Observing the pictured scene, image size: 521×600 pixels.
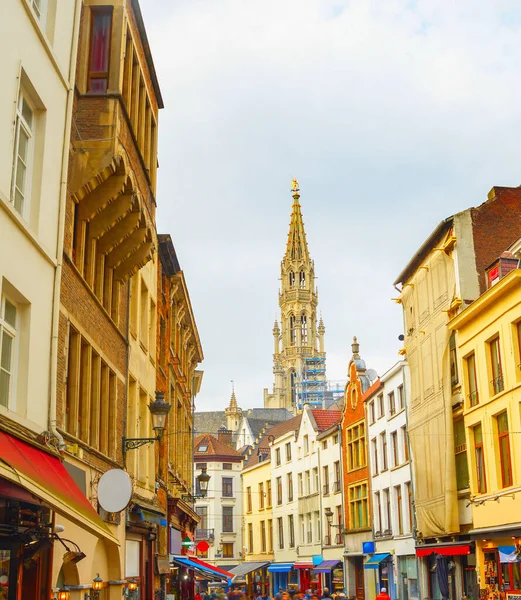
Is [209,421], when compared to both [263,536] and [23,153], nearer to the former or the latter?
[263,536]

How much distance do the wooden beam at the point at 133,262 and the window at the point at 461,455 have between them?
15.2 m

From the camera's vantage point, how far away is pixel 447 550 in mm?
29406

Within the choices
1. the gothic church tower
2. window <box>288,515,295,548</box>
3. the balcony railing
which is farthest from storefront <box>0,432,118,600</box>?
the gothic church tower

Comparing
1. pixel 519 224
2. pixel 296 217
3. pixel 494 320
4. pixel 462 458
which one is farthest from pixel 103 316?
pixel 296 217

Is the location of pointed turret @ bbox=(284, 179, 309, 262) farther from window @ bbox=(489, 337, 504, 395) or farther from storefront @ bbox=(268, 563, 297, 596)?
window @ bbox=(489, 337, 504, 395)

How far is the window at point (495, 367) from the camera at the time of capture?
2486 centimetres

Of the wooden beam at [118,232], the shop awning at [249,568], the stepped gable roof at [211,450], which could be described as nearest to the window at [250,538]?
the shop awning at [249,568]

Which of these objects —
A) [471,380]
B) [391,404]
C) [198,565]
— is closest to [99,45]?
[471,380]

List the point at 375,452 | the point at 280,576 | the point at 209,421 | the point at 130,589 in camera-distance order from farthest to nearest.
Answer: the point at 209,421 → the point at 280,576 → the point at 375,452 → the point at 130,589

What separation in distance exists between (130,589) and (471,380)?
45.4 ft

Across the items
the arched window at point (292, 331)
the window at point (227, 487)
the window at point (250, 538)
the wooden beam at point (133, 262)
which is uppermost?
the arched window at point (292, 331)

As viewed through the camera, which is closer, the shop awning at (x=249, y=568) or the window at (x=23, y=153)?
the window at (x=23, y=153)

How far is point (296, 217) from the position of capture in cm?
16325

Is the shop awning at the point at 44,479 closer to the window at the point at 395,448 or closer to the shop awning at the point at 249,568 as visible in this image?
the window at the point at 395,448
